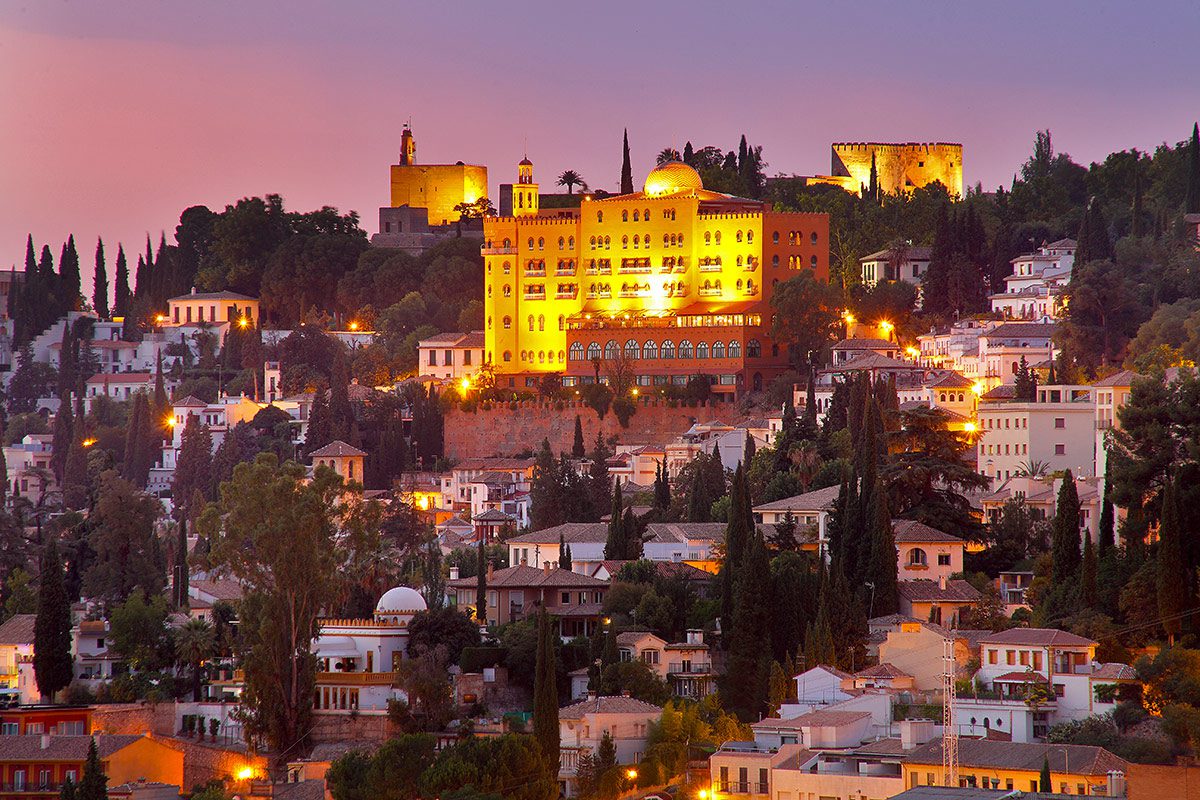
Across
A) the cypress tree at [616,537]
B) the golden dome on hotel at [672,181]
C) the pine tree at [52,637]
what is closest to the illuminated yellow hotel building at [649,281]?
the golden dome on hotel at [672,181]

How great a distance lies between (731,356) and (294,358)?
70.5 ft

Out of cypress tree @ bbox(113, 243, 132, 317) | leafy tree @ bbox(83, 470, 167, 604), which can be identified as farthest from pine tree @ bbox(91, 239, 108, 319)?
leafy tree @ bbox(83, 470, 167, 604)

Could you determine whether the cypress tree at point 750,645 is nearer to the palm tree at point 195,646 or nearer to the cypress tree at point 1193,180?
the palm tree at point 195,646

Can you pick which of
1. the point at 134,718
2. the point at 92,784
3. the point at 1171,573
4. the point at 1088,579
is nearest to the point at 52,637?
the point at 134,718

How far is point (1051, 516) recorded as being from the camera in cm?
6134

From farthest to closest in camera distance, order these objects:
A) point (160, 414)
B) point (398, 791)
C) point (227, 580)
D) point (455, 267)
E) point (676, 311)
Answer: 1. point (455, 267)
2. point (160, 414)
3. point (676, 311)
4. point (227, 580)
5. point (398, 791)

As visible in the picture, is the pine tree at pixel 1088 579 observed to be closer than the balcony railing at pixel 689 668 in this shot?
Yes

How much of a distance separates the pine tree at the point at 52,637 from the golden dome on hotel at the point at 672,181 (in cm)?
3878

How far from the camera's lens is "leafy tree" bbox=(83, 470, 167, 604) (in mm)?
66125

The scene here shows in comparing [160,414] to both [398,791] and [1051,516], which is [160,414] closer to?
[1051,516]

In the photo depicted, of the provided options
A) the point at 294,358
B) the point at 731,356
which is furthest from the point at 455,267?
the point at 731,356

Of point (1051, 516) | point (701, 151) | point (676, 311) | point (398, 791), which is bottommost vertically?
point (398, 791)

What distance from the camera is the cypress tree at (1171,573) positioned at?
4875cm

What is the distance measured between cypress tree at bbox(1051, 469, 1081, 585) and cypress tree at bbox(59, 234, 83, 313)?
66215 mm
